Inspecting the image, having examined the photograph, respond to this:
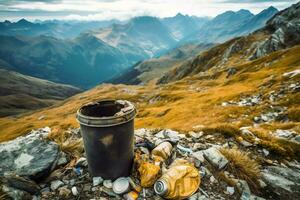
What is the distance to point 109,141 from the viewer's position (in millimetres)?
7430

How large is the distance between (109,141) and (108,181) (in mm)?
1467

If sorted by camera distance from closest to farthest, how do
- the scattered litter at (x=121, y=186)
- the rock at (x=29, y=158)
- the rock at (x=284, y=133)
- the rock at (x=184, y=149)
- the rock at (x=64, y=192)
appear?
the rock at (x=64, y=192) < the scattered litter at (x=121, y=186) < the rock at (x=29, y=158) < the rock at (x=184, y=149) < the rock at (x=284, y=133)

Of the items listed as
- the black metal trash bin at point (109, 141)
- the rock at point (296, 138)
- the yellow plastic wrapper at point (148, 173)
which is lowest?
the rock at point (296, 138)

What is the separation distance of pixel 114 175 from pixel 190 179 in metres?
2.30

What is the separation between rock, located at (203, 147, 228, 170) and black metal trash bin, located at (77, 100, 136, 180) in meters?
2.83

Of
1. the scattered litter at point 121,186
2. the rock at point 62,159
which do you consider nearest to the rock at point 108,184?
the scattered litter at point 121,186

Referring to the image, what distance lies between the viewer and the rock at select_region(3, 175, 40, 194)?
712 cm

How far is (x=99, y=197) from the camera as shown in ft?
24.8

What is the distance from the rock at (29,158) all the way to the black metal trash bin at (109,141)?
4.66 ft

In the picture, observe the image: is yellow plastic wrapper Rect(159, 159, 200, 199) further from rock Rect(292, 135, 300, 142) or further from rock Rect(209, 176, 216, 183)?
rock Rect(292, 135, 300, 142)

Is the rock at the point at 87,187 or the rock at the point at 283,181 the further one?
the rock at the point at 283,181

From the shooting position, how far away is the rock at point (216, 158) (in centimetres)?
902

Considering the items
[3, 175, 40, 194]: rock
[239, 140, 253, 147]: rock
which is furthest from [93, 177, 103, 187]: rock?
[239, 140, 253, 147]: rock

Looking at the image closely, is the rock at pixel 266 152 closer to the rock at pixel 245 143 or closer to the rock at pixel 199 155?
the rock at pixel 245 143
